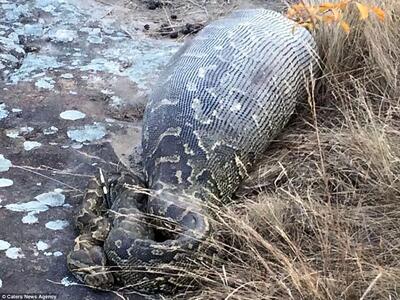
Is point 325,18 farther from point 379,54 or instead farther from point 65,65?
point 65,65

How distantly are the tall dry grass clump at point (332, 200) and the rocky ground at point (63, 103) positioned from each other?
0.70m

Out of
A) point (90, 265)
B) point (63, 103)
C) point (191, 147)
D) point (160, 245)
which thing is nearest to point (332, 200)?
point (191, 147)

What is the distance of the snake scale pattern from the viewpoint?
4902 mm

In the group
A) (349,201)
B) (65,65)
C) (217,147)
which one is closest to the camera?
(349,201)

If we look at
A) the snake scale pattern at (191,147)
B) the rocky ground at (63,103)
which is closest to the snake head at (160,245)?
the snake scale pattern at (191,147)

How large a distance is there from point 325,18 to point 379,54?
0.52 metres

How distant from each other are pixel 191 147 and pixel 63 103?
143 centimetres

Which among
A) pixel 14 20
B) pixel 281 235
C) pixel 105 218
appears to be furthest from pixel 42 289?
pixel 14 20

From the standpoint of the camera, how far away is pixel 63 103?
6539 millimetres

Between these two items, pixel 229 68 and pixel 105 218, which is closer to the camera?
pixel 105 218

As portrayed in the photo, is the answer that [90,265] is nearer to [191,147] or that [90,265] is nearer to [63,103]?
[191,147]

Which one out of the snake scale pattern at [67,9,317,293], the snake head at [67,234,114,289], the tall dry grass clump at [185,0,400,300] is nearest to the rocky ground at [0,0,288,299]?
the snake head at [67,234,114,289]

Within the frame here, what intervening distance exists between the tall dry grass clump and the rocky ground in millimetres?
698

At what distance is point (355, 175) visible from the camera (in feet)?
17.6
